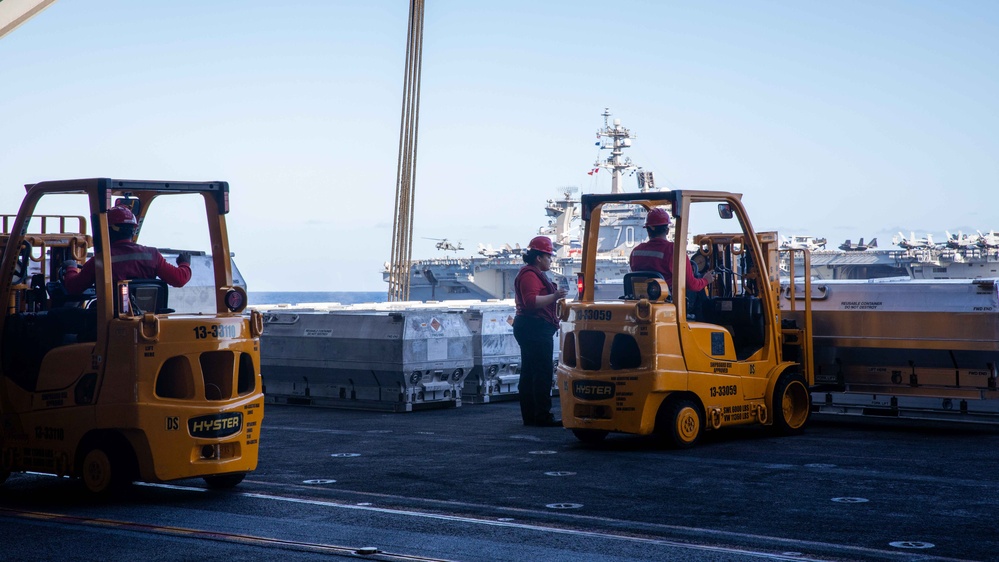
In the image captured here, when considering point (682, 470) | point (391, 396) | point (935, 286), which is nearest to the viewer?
point (682, 470)

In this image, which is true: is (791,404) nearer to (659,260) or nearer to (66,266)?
(659,260)

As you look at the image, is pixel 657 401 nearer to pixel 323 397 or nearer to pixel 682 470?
pixel 682 470

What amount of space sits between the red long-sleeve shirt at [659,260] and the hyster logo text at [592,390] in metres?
1.14

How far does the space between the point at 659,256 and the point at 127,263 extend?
493cm

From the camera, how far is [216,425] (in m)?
7.75

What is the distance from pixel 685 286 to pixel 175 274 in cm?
479

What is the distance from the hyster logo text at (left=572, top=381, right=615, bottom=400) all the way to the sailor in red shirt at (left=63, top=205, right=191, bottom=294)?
13.2 feet

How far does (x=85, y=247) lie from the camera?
1014cm

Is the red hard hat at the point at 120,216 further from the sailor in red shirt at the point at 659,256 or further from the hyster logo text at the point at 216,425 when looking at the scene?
the sailor in red shirt at the point at 659,256

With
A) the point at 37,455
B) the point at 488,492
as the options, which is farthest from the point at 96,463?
the point at 488,492

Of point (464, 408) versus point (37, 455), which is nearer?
point (37, 455)

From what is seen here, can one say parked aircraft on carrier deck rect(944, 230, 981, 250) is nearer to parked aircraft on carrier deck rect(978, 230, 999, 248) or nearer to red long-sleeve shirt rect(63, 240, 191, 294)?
parked aircraft on carrier deck rect(978, 230, 999, 248)

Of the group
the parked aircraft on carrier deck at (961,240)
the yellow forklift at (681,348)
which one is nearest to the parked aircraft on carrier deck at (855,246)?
the parked aircraft on carrier deck at (961,240)

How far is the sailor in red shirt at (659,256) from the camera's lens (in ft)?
33.8
